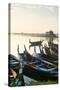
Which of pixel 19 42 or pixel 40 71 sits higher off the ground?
pixel 19 42

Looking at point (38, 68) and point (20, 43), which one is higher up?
point (20, 43)

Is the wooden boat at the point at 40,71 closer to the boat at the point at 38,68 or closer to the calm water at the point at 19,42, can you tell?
the boat at the point at 38,68

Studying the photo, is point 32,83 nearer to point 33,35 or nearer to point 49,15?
point 33,35

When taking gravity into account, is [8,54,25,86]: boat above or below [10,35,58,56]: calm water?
below

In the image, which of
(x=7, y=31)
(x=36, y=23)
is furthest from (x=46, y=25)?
(x=7, y=31)

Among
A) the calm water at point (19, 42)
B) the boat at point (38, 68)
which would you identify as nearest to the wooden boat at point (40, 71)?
the boat at point (38, 68)

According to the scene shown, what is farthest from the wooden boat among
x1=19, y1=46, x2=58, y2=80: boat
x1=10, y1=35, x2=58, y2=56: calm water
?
x1=10, y1=35, x2=58, y2=56: calm water

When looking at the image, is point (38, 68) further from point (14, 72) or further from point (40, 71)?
point (14, 72)

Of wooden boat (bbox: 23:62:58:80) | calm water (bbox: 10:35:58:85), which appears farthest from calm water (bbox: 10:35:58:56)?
wooden boat (bbox: 23:62:58:80)

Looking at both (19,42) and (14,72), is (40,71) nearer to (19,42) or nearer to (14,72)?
(14,72)

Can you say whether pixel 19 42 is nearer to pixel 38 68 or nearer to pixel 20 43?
pixel 20 43

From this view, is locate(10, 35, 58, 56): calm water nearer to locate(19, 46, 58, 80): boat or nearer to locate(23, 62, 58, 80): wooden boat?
locate(19, 46, 58, 80): boat

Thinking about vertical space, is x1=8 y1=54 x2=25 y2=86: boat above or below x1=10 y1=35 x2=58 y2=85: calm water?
below

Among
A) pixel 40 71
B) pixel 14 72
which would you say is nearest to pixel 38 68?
pixel 40 71
